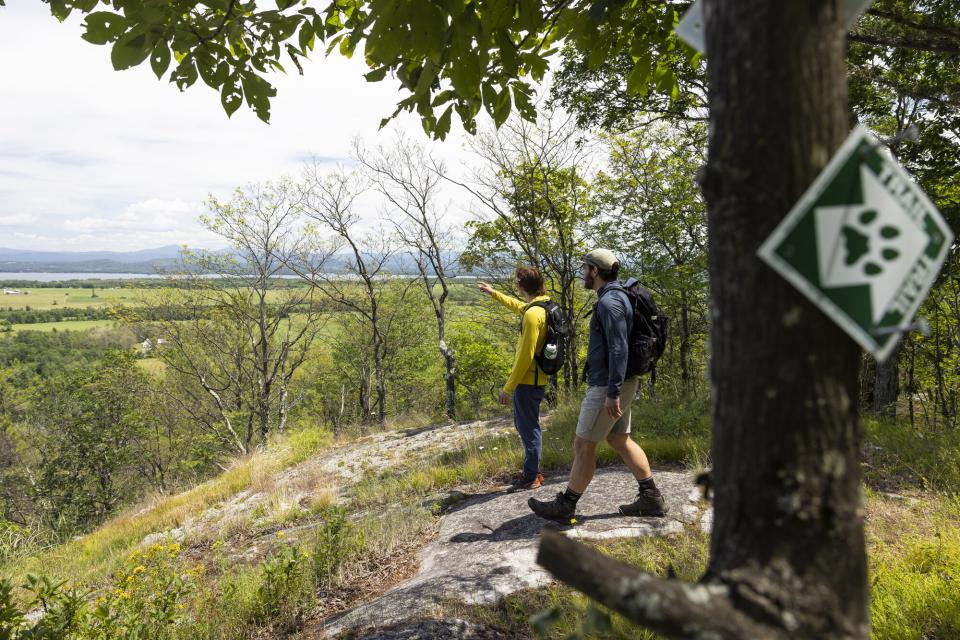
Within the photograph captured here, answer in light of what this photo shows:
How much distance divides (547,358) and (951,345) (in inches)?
549

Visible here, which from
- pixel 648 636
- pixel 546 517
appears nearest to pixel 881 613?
pixel 648 636

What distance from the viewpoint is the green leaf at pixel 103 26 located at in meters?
1.91

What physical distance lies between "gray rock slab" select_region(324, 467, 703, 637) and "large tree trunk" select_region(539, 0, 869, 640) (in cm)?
249

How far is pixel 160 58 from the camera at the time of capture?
210cm

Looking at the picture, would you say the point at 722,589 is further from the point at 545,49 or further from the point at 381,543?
the point at 381,543

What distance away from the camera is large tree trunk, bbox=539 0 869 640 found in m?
0.76

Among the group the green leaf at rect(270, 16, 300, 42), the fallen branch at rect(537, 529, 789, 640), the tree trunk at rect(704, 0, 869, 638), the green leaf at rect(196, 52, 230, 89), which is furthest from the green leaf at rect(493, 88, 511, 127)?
the fallen branch at rect(537, 529, 789, 640)

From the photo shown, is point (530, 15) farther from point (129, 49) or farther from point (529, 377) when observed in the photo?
point (529, 377)

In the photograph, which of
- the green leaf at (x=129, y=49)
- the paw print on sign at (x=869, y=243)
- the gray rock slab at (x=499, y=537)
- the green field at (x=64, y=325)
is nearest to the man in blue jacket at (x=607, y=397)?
the gray rock slab at (x=499, y=537)

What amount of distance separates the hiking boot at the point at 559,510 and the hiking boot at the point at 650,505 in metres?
0.49

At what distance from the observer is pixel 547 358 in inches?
183

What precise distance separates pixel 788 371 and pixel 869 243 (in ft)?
0.86

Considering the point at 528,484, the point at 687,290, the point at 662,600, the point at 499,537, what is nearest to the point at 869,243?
the point at 662,600

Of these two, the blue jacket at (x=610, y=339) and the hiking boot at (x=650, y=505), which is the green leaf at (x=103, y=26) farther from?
the hiking boot at (x=650, y=505)
